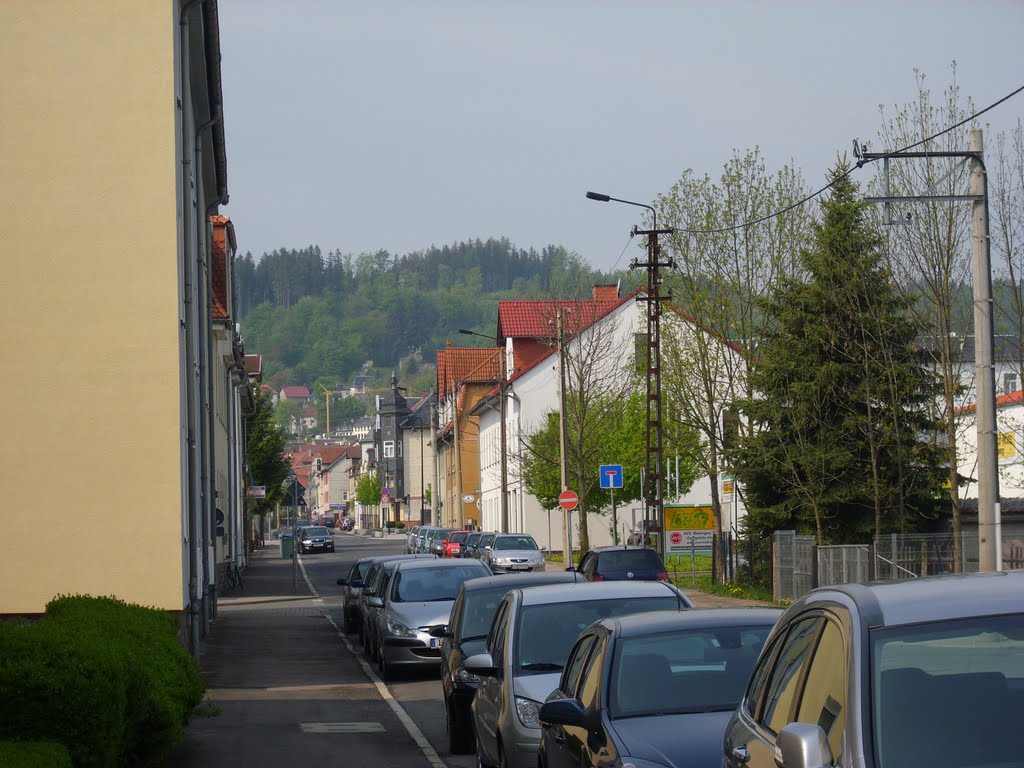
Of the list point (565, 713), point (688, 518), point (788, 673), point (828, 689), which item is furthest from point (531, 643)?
point (688, 518)

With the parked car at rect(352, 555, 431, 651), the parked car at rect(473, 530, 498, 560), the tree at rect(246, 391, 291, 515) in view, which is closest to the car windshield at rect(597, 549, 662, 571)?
the parked car at rect(352, 555, 431, 651)

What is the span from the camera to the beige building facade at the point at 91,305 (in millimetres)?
18438

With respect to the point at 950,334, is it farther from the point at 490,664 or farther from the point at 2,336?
the point at 490,664

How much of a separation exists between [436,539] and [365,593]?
3516 centimetres

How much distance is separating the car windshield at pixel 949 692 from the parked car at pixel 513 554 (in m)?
38.7

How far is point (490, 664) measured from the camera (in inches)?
402

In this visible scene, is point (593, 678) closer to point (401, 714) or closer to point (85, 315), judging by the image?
point (401, 714)

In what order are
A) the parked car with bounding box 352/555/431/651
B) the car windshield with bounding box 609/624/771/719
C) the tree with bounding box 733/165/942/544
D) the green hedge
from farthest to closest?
1. the tree with bounding box 733/165/942/544
2. the parked car with bounding box 352/555/431/651
3. the green hedge
4. the car windshield with bounding box 609/624/771/719

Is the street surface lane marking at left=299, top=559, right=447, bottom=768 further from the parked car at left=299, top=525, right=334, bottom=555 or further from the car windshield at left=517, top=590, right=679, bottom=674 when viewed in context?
the parked car at left=299, top=525, right=334, bottom=555

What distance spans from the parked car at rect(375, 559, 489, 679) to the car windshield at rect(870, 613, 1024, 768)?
51.9ft

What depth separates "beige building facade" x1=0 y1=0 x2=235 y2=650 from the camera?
18438 mm

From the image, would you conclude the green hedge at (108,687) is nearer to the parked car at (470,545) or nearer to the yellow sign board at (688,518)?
the yellow sign board at (688,518)

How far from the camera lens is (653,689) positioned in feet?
25.3

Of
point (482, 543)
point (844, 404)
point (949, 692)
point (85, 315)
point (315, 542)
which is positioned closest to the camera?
point (949, 692)
